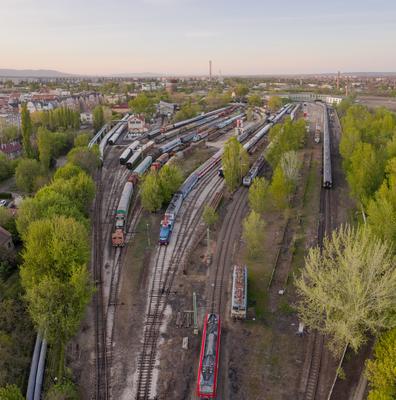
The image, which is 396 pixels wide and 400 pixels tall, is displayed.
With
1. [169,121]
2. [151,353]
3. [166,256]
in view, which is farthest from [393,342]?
[169,121]

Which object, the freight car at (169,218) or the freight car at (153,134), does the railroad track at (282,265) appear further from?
the freight car at (153,134)

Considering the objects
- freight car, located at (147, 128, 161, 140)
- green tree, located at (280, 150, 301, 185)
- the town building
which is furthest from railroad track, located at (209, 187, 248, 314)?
the town building

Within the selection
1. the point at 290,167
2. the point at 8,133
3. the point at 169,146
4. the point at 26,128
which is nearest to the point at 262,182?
the point at 290,167

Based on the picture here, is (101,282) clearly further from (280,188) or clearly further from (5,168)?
(5,168)

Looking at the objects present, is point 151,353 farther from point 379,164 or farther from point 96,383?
point 379,164

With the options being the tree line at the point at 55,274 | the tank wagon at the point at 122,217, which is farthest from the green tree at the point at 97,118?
the tree line at the point at 55,274
